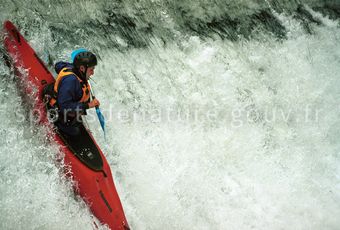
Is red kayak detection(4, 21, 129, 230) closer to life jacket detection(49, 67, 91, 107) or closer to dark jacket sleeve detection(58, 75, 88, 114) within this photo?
life jacket detection(49, 67, 91, 107)

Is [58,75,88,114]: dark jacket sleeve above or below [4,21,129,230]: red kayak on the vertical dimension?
above

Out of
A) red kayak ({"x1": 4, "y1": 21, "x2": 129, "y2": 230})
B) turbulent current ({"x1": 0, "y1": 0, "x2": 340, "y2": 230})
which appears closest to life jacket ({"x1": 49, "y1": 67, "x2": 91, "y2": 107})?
red kayak ({"x1": 4, "y1": 21, "x2": 129, "y2": 230})

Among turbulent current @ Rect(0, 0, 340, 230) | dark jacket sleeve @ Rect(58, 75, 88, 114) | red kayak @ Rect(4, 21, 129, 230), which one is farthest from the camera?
turbulent current @ Rect(0, 0, 340, 230)

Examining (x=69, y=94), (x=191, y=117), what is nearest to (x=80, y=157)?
(x=69, y=94)

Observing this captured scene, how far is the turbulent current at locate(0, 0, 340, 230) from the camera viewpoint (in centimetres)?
406

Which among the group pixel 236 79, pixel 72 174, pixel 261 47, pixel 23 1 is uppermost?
pixel 261 47

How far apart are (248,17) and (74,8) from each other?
2755 mm

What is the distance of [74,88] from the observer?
3457 millimetres

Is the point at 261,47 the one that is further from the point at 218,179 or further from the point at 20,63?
the point at 20,63

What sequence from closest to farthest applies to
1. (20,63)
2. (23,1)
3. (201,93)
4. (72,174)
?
1. (72,174)
2. (20,63)
3. (23,1)
4. (201,93)

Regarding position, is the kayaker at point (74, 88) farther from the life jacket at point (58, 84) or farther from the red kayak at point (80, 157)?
the red kayak at point (80, 157)

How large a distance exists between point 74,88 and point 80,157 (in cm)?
74

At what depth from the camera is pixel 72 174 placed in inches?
147

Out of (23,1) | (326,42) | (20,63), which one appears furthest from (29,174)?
(326,42)
